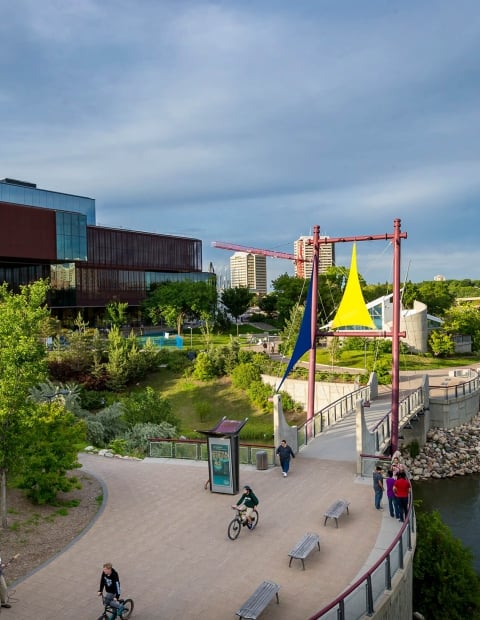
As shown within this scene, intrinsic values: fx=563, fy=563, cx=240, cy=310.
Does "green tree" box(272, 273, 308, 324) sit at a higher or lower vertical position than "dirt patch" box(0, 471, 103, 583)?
higher

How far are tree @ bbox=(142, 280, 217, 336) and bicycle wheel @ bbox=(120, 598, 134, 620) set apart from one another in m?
56.8

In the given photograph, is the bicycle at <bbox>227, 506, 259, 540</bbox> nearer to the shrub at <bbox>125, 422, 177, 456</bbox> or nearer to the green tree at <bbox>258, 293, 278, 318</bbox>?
the shrub at <bbox>125, 422, 177, 456</bbox>

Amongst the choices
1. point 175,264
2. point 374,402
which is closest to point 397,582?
point 374,402

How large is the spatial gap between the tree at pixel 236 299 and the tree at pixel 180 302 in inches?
258

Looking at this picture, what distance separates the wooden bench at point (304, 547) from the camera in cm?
1120

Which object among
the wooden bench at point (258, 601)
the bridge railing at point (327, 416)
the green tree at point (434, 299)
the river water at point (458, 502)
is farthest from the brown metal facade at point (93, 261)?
the wooden bench at point (258, 601)

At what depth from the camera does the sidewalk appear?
401 inches

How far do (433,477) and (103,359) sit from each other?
2612cm

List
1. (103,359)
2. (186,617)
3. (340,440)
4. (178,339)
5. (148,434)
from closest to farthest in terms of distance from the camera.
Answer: (186,617) → (340,440) → (148,434) → (103,359) → (178,339)

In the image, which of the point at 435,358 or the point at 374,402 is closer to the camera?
the point at 374,402

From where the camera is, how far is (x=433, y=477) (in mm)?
26141

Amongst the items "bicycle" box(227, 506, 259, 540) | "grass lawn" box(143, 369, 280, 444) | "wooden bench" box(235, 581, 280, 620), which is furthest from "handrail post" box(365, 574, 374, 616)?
"grass lawn" box(143, 369, 280, 444)

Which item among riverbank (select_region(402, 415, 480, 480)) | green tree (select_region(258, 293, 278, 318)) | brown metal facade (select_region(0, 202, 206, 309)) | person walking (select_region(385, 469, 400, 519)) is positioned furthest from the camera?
green tree (select_region(258, 293, 278, 318))

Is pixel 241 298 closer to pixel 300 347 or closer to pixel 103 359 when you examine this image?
pixel 103 359
